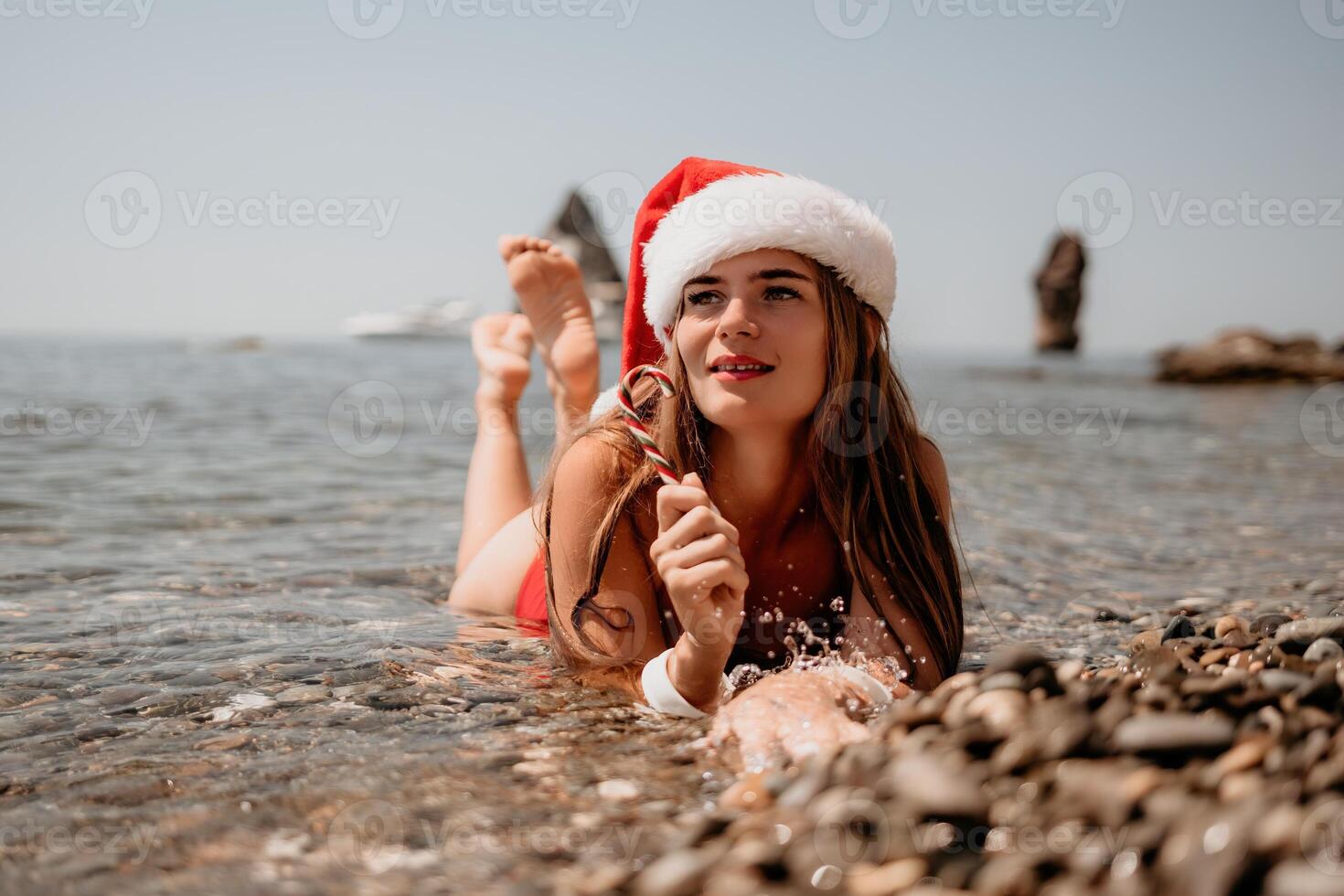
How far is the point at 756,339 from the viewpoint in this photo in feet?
10.2

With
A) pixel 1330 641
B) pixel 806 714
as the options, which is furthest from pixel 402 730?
pixel 1330 641

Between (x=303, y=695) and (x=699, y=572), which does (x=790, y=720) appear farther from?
(x=303, y=695)

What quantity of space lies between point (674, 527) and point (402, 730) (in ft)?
3.01

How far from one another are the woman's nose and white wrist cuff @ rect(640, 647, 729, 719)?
94cm

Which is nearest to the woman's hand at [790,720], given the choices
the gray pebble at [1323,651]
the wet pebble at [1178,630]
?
the gray pebble at [1323,651]

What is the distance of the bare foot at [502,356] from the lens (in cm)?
518

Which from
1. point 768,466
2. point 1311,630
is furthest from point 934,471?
point 1311,630

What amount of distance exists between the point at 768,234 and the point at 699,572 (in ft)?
3.93

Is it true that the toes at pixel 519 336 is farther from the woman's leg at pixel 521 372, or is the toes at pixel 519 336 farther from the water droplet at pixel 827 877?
the water droplet at pixel 827 877

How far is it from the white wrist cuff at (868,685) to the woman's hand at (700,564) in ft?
1.15

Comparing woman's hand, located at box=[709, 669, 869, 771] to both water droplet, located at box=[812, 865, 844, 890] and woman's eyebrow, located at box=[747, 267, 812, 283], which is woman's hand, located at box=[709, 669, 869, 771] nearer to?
water droplet, located at box=[812, 865, 844, 890]

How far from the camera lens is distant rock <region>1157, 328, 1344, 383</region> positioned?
30.9 metres

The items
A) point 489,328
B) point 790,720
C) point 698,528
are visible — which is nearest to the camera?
point 790,720

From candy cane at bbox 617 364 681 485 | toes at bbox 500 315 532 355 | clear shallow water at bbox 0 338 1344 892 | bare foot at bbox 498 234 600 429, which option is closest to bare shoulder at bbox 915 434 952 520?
clear shallow water at bbox 0 338 1344 892
